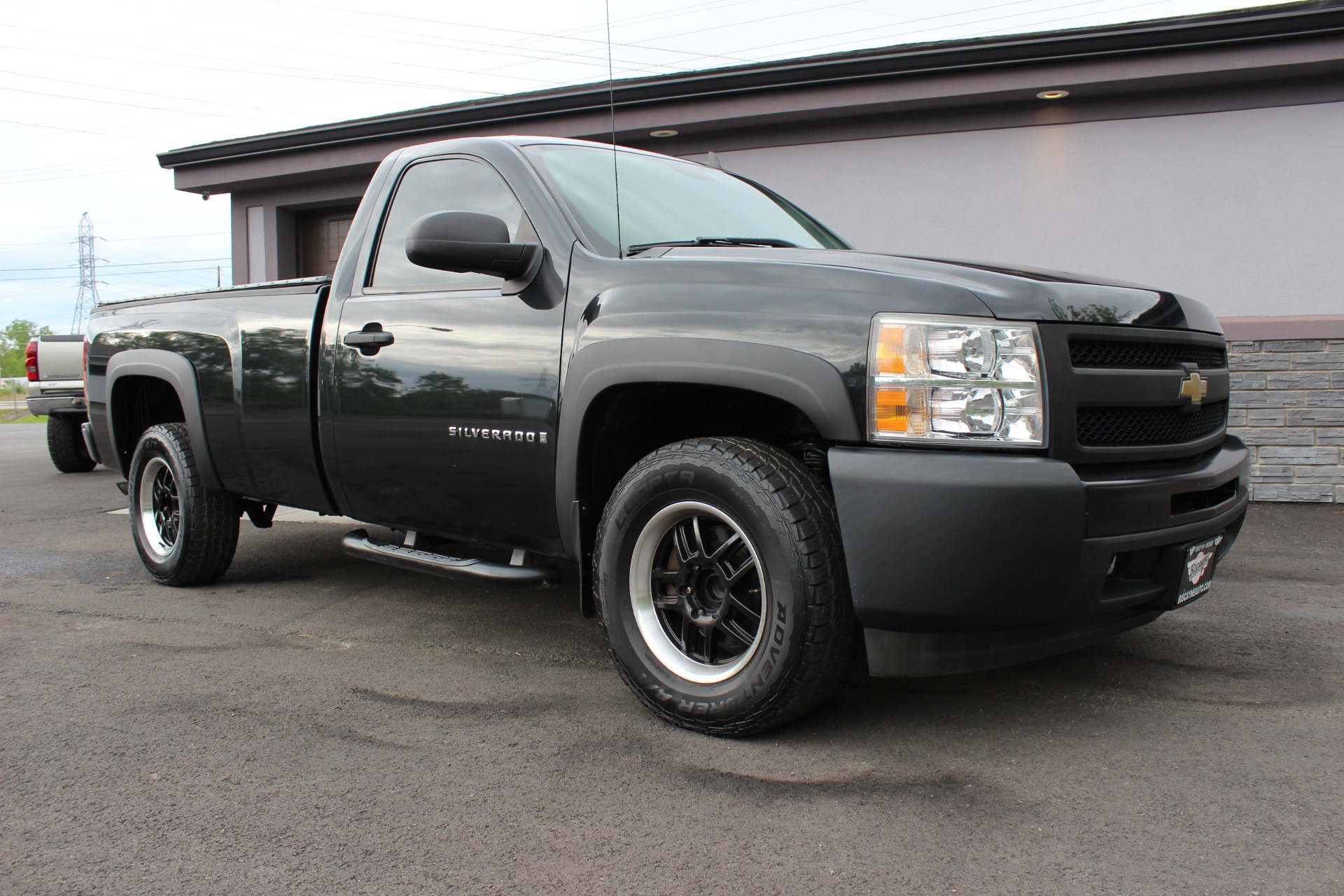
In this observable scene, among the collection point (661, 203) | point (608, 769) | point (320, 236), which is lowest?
point (608, 769)

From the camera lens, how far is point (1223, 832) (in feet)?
7.61

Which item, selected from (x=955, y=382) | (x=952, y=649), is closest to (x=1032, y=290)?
(x=955, y=382)

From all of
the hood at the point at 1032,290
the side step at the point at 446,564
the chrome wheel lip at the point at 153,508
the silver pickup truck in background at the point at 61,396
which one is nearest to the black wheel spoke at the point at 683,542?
the side step at the point at 446,564

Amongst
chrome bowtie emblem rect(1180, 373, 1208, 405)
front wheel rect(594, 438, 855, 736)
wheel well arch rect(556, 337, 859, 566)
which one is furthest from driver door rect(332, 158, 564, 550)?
chrome bowtie emblem rect(1180, 373, 1208, 405)

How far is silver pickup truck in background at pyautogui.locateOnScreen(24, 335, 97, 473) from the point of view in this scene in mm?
11078

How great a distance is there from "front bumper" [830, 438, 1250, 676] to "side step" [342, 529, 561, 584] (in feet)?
4.17

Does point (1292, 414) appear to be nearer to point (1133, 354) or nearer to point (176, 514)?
point (1133, 354)

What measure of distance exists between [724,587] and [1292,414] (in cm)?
618

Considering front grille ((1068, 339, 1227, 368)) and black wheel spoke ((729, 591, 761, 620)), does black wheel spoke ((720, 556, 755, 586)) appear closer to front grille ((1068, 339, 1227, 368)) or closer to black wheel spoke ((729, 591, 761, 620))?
black wheel spoke ((729, 591, 761, 620))

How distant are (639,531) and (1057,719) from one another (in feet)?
4.43

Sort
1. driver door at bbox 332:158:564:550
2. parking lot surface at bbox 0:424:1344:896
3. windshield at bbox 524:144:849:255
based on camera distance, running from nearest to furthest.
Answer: parking lot surface at bbox 0:424:1344:896 < driver door at bbox 332:158:564:550 < windshield at bbox 524:144:849:255

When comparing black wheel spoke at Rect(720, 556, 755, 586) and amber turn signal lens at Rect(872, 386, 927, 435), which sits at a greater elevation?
amber turn signal lens at Rect(872, 386, 927, 435)

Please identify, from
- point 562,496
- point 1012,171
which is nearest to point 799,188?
point 1012,171

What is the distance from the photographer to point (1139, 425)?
2793 millimetres
